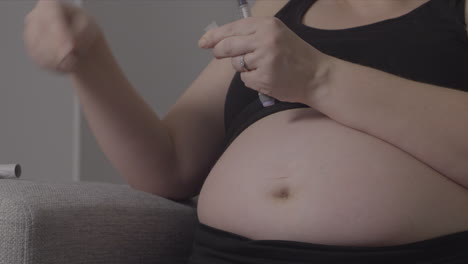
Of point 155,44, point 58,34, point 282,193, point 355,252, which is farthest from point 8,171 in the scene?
point 155,44

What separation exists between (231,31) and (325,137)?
0.18m

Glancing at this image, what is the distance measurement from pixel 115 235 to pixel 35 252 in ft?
0.45

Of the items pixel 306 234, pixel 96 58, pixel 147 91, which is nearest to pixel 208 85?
pixel 96 58

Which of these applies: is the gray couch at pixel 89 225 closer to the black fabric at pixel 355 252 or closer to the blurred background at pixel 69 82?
the black fabric at pixel 355 252

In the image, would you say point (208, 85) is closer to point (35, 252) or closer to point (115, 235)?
point (115, 235)

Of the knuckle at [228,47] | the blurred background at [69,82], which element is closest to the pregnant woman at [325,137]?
the knuckle at [228,47]

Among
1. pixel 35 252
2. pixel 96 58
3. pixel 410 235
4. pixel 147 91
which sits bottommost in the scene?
pixel 147 91

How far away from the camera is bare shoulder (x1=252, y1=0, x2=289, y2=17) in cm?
109

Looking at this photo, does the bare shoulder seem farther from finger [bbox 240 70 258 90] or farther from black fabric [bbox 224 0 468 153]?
finger [bbox 240 70 258 90]

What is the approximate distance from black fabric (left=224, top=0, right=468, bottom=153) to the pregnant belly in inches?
3.9

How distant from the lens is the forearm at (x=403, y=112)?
0.73 meters

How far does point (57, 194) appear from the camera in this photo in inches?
29.2

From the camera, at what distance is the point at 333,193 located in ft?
2.35

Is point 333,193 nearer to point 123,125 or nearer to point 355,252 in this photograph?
point 355,252
